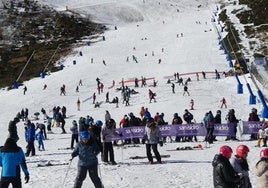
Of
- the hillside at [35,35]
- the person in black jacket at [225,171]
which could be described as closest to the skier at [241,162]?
the person in black jacket at [225,171]

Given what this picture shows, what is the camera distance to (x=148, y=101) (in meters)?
41.1

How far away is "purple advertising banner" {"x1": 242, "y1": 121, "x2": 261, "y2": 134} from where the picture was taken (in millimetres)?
22812

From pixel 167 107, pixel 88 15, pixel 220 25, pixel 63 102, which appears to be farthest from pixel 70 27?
pixel 167 107

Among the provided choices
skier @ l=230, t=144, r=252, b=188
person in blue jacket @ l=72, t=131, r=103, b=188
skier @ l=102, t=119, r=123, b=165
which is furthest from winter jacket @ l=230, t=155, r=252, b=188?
skier @ l=102, t=119, r=123, b=165

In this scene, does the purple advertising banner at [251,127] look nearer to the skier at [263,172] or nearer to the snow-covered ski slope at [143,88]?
the snow-covered ski slope at [143,88]

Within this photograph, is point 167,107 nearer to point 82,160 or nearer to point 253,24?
point 82,160

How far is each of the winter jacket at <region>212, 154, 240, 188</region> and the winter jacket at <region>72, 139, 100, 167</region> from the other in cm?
308

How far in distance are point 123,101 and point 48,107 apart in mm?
6519

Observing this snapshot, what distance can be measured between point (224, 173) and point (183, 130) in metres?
15.5

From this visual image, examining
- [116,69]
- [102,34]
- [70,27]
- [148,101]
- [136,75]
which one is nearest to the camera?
[148,101]

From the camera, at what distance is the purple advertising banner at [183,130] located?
75.5 feet

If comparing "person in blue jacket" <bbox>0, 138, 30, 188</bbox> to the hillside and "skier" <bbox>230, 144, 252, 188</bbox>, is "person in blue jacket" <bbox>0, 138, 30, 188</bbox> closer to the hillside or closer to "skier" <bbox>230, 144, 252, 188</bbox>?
"skier" <bbox>230, 144, 252, 188</bbox>

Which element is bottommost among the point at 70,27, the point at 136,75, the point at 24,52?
the point at 136,75

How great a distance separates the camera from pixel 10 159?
9.63 m
